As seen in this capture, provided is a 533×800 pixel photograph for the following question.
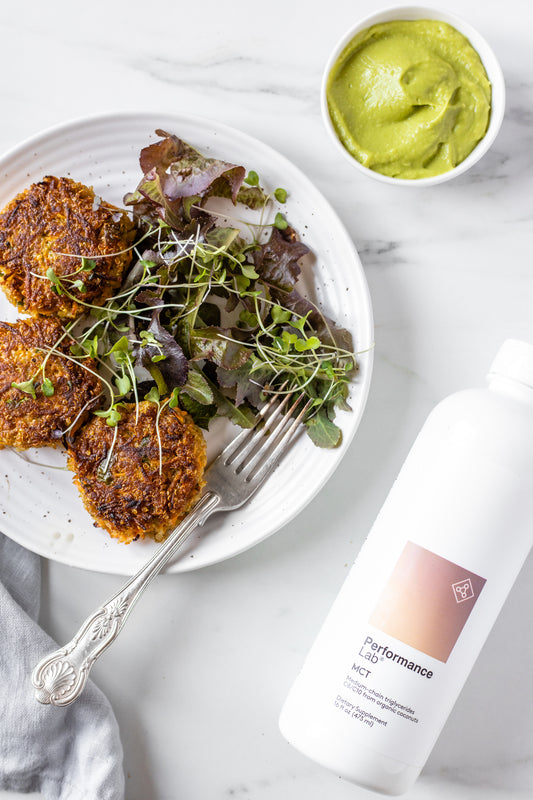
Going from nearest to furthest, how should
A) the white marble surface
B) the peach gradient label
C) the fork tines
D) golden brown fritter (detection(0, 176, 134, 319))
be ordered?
the peach gradient label, golden brown fritter (detection(0, 176, 134, 319)), the fork tines, the white marble surface

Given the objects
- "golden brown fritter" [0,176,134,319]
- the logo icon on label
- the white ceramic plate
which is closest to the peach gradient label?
the logo icon on label

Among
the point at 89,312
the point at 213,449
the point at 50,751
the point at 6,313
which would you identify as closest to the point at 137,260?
the point at 89,312

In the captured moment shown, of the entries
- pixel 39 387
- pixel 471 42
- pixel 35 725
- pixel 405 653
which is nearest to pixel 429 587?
pixel 405 653

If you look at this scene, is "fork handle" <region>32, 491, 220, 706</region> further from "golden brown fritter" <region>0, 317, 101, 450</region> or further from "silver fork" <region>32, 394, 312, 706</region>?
"golden brown fritter" <region>0, 317, 101, 450</region>

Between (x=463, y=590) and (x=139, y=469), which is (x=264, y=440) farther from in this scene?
(x=463, y=590)

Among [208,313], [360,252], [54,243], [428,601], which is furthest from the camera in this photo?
[360,252]

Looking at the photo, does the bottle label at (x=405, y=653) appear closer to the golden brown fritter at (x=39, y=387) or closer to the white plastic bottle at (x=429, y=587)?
the white plastic bottle at (x=429, y=587)
